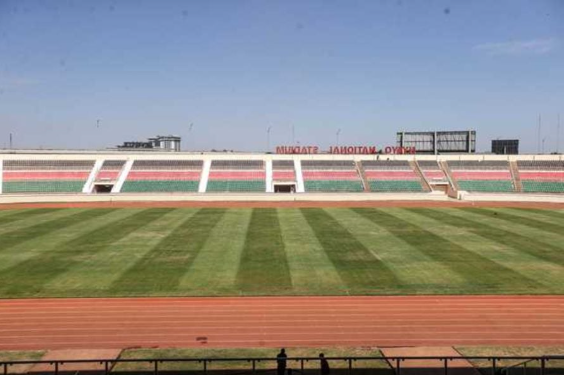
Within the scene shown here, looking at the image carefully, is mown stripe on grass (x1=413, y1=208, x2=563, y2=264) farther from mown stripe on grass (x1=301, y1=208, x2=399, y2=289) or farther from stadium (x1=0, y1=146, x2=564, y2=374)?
mown stripe on grass (x1=301, y1=208, x2=399, y2=289)

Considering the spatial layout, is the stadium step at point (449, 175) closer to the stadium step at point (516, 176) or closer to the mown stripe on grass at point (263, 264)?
the stadium step at point (516, 176)

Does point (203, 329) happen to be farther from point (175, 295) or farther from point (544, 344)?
point (544, 344)

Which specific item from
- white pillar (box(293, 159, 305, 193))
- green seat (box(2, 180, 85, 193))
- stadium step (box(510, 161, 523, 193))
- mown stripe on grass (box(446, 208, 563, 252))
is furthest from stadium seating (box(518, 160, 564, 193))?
green seat (box(2, 180, 85, 193))

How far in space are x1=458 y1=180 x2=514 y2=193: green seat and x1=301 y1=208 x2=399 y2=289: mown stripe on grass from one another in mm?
39685

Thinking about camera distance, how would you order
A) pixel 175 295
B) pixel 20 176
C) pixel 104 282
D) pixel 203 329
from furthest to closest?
pixel 20 176
pixel 104 282
pixel 175 295
pixel 203 329

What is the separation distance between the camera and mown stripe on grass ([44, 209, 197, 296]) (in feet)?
68.3

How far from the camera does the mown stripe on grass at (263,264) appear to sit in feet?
69.1

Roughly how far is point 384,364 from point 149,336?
737cm

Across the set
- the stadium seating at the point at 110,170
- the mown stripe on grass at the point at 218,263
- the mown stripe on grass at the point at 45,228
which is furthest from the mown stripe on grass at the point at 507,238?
the stadium seating at the point at 110,170

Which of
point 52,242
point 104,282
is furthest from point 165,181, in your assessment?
point 104,282

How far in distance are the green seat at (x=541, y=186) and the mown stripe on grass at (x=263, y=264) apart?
1852 inches

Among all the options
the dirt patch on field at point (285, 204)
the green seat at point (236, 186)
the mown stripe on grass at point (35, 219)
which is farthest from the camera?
the green seat at point (236, 186)

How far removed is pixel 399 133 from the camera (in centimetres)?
9088

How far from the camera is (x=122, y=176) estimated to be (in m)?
72.6
